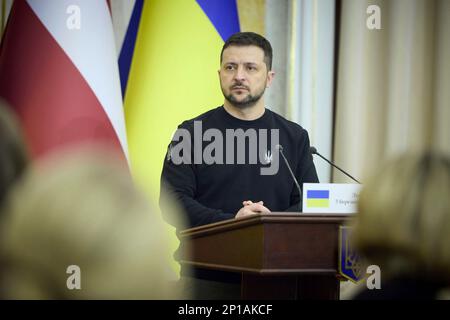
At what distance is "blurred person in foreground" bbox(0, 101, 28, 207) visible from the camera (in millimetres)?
1146

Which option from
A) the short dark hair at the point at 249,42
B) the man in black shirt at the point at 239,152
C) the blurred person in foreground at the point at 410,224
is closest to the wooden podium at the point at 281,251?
the man in black shirt at the point at 239,152

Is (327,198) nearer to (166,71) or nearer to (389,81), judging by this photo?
(166,71)

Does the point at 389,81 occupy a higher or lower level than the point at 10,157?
higher

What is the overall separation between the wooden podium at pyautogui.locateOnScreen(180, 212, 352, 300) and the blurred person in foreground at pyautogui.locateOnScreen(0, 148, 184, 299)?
5.89 ft

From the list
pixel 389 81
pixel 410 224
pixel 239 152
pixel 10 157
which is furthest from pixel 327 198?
pixel 389 81

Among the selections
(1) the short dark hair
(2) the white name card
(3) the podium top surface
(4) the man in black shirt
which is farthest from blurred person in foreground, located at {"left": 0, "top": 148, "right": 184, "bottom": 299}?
(1) the short dark hair

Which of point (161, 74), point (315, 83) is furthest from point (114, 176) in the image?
point (315, 83)

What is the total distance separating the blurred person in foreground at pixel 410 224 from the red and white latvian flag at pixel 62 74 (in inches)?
130

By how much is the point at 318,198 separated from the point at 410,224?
182 cm

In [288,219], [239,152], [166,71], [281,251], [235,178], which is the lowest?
[281,251]

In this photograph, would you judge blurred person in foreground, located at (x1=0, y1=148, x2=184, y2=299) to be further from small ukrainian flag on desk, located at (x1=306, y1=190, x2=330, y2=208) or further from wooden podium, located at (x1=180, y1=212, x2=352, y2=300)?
small ukrainian flag on desk, located at (x1=306, y1=190, x2=330, y2=208)

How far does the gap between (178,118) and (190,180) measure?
1119mm

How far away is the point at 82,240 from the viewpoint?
909 millimetres
